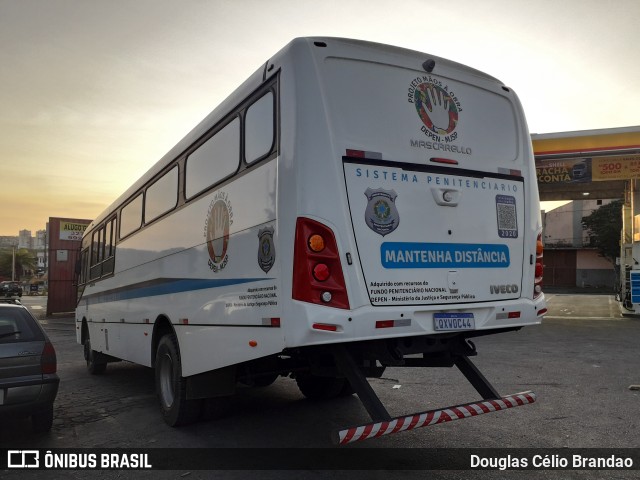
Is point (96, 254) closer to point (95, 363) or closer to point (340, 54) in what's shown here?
point (95, 363)

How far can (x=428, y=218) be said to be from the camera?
457cm

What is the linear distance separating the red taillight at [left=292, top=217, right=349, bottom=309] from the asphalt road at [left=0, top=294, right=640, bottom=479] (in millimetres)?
1574

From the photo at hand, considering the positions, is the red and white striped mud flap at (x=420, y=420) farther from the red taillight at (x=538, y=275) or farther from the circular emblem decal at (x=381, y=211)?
the circular emblem decal at (x=381, y=211)

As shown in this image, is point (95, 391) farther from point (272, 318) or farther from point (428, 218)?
point (428, 218)

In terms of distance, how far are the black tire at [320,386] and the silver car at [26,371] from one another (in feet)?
9.70

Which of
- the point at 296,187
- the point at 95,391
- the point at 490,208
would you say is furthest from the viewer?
the point at 95,391

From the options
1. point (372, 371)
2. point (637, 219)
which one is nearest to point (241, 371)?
point (372, 371)

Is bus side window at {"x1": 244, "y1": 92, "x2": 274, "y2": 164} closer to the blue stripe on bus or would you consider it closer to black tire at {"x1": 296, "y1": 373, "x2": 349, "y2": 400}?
the blue stripe on bus

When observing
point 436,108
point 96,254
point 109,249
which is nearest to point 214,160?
point 436,108

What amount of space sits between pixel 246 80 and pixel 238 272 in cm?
182

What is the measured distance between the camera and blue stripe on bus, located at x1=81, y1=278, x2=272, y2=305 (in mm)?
5172

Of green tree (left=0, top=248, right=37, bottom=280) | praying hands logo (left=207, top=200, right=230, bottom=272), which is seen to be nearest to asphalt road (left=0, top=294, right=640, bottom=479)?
praying hands logo (left=207, top=200, right=230, bottom=272)

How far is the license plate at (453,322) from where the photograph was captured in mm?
4426

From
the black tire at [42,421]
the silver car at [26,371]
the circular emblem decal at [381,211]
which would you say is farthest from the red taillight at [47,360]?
the circular emblem decal at [381,211]
